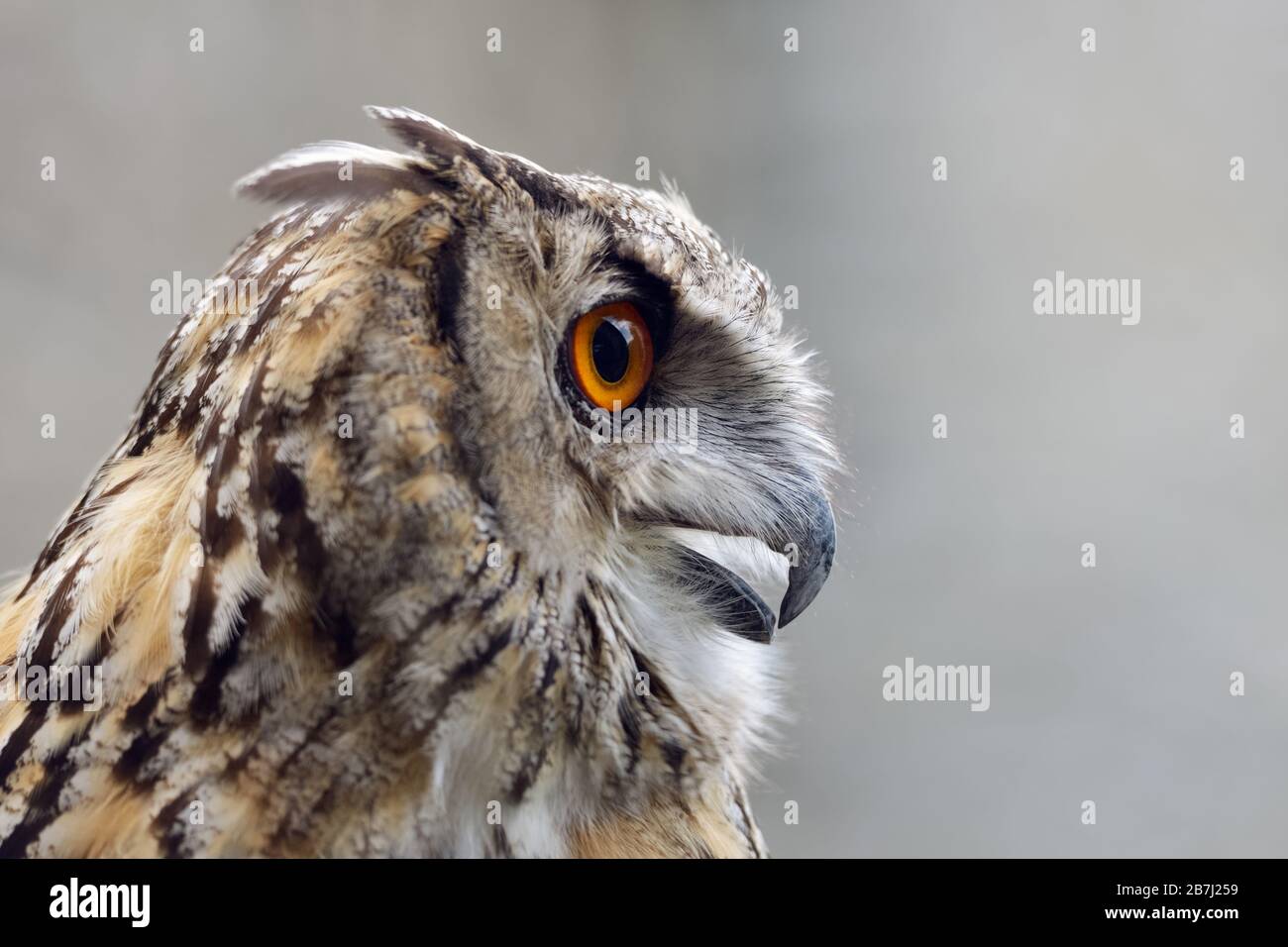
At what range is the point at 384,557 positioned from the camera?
0.97 meters

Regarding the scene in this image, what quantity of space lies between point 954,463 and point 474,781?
4110mm

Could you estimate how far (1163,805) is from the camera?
4.48 m

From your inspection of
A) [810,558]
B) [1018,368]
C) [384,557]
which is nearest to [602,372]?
[384,557]

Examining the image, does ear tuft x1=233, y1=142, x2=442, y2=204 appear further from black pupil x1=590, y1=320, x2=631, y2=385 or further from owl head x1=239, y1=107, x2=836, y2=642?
black pupil x1=590, y1=320, x2=631, y2=385

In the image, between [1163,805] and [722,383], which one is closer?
[722,383]

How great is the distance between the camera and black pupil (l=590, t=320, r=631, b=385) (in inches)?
45.2

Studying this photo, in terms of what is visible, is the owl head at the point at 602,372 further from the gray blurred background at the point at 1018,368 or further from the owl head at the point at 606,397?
the gray blurred background at the point at 1018,368

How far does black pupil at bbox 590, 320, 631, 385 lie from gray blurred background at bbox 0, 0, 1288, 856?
3208 millimetres

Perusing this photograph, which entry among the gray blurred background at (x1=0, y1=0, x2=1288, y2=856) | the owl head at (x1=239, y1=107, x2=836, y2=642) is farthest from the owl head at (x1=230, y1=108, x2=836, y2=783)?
the gray blurred background at (x1=0, y1=0, x2=1288, y2=856)

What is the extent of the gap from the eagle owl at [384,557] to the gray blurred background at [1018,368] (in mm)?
3178

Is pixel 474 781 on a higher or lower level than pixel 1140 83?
lower

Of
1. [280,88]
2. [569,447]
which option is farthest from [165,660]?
[280,88]
